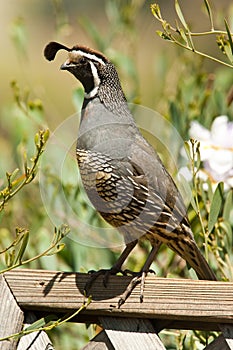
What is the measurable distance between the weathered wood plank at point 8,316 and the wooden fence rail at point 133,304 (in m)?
0.01

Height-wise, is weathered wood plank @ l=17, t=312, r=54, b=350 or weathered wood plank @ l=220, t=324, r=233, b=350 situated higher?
weathered wood plank @ l=17, t=312, r=54, b=350

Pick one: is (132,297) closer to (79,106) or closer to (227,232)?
(227,232)

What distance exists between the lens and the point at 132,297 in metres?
2.08

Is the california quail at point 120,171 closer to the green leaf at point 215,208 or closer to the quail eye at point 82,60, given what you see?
the quail eye at point 82,60

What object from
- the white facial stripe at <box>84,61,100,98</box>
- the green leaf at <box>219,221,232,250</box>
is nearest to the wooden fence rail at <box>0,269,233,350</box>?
the green leaf at <box>219,221,232,250</box>

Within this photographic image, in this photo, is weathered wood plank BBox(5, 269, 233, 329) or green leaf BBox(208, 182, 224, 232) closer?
weathered wood plank BBox(5, 269, 233, 329)

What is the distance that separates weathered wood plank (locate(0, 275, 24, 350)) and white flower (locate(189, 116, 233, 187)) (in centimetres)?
95

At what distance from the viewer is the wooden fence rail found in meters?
1.97

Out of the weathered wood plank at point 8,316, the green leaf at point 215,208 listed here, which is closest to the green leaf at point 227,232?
the green leaf at point 215,208

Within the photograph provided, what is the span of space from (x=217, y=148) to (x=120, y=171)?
1.81 feet

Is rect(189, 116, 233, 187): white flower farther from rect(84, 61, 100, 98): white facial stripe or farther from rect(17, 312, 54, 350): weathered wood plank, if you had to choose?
rect(17, 312, 54, 350): weathered wood plank

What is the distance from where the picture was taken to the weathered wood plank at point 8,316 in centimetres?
216

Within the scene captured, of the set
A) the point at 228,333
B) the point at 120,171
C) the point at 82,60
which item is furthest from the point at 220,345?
the point at 82,60

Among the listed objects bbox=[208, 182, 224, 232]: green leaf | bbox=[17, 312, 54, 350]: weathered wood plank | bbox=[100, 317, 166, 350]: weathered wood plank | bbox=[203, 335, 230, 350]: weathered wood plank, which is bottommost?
bbox=[203, 335, 230, 350]: weathered wood plank
